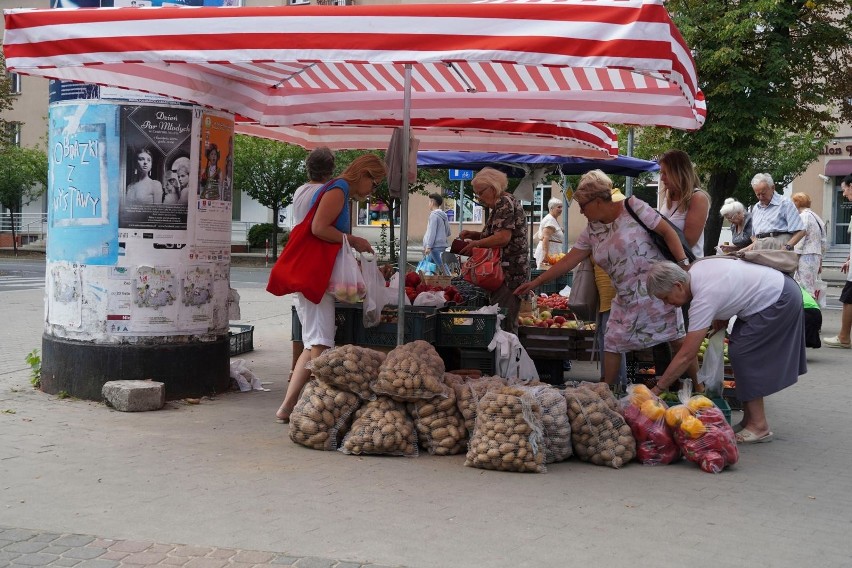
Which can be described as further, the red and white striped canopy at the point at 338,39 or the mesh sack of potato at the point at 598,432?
the mesh sack of potato at the point at 598,432

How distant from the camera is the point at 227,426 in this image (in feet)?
22.2

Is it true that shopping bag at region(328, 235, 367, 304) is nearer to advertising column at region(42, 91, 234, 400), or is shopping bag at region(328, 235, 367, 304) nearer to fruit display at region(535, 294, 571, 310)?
advertising column at region(42, 91, 234, 400)

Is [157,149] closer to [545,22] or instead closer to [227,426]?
[227,426]

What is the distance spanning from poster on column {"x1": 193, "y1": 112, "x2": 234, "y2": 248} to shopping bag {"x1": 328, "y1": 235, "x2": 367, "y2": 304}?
1328 millimetres

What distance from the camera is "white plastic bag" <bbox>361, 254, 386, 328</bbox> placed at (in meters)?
7.07

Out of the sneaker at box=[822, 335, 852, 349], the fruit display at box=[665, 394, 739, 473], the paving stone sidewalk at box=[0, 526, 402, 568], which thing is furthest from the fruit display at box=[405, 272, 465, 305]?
the sneaker at box=[822, 335, 852, 349]

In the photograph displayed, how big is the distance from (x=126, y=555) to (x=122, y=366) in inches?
134

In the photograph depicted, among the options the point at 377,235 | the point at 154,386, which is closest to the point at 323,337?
the point at 154,386

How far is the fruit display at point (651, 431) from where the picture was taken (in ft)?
19.5

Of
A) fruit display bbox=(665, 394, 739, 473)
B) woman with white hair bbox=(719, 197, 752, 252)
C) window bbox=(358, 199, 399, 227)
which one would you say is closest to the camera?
fruit display bbox=(665, 394, 739, 473)

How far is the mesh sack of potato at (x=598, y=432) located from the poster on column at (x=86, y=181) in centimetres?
370

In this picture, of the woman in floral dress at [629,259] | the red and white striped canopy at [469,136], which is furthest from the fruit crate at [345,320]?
the red and white striped canopy at [469,136]

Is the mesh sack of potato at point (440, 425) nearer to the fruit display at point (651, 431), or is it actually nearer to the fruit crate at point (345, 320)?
the fruit display at point (651, 431)

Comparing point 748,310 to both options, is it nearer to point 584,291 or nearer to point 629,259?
point 629,259
